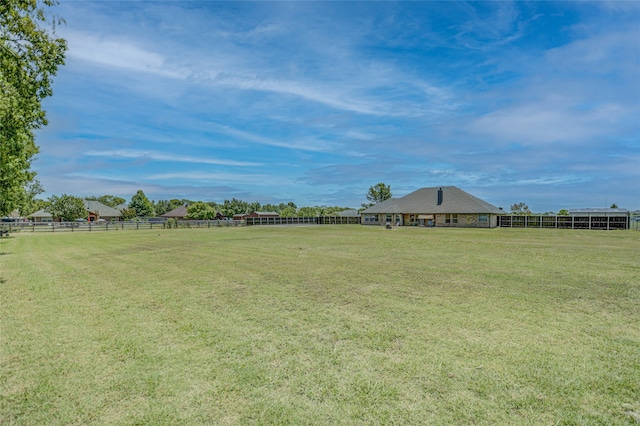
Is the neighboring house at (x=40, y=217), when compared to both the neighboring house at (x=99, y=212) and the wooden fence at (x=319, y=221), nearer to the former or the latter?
the neighboring house at (x=99, y=212)

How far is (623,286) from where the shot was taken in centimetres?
757

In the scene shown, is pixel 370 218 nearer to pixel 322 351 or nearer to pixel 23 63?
pixel 23 63

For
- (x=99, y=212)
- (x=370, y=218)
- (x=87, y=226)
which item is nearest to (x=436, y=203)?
(x=370, y=218)

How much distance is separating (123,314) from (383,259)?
8.57 meters

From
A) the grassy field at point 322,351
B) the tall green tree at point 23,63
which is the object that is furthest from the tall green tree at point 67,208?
the grassy field at point 322,351

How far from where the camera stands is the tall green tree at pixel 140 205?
272 feet

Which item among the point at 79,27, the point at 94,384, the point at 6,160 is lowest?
the point at 94,384

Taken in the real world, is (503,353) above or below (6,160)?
below

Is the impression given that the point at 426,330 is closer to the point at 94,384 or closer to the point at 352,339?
the point at 352,339

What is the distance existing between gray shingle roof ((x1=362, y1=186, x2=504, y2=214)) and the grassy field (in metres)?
38.0

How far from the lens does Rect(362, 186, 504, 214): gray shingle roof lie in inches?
1735

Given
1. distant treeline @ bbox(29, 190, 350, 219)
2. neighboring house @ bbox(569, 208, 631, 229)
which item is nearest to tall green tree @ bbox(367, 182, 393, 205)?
distant treeline @ bbox(29, 190, 350, 219)

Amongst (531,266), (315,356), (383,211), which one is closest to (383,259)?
(531,266)

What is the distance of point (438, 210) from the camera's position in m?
45.8
